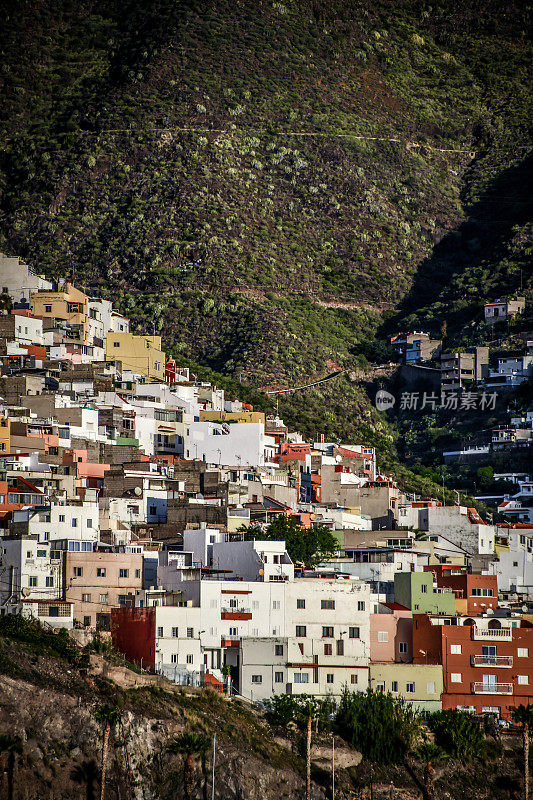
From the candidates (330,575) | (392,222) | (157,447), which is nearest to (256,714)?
(330,575)

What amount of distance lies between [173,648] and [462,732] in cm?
1145

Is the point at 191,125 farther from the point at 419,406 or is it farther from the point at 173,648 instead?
the point at 173,648

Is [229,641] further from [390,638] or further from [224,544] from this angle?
[390,638]

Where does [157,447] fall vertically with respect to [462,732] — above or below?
above

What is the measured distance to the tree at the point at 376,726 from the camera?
66.1 meters

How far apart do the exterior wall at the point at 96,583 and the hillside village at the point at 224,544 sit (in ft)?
0.26

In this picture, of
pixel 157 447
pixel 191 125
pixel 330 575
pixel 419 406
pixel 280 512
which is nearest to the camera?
pixel 330 575

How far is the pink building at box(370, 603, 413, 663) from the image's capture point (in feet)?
232

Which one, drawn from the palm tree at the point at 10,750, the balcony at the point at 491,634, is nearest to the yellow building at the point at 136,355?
the balcony at the point at 491,634

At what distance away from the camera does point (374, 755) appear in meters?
66.2

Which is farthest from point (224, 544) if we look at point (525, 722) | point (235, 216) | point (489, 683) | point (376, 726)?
point (235, 216)

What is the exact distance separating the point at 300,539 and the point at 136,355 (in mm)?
38547

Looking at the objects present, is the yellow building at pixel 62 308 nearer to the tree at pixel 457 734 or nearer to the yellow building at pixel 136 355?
the yellow building at pixel 136 355

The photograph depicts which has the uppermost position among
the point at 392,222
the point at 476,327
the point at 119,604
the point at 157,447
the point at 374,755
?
the point at 392,222
